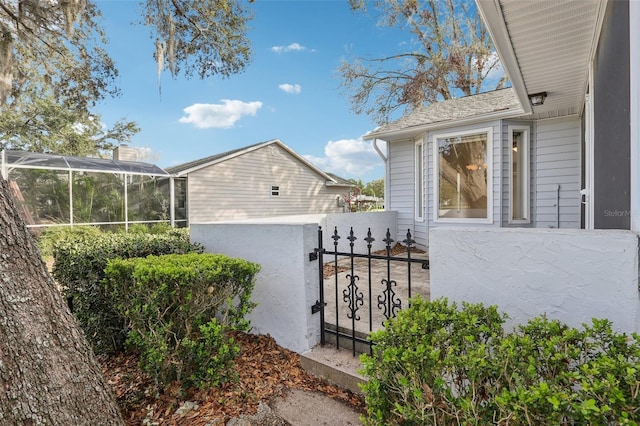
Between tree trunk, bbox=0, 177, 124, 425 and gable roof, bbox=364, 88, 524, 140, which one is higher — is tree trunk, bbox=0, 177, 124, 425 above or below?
below

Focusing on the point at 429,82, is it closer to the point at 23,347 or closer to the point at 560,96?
the point at 560,96

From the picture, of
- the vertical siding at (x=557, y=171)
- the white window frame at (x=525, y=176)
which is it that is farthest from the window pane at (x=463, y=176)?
the vertical siding at (x=557, y=171)

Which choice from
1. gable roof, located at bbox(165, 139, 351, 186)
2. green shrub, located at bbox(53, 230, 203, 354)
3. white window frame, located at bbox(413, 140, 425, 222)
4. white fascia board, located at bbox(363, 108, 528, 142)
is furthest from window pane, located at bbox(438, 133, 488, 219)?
gable roof, located at bbox(165, 139, 351, 186)

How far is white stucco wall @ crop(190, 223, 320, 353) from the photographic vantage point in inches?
121

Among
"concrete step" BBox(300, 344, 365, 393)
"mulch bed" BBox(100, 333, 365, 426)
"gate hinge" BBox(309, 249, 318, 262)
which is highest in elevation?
"gate hinge" BBox(309, 249, 318, 262)

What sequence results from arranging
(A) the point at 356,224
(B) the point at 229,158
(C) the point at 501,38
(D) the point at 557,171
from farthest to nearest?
(B) the point at 229,158 < (A) the point at 356,224 < (D) the point at 557,171 < (C) the point at 501,38

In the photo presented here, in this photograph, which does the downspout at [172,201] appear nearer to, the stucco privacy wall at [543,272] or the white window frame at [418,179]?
the white window frame at [418,179]

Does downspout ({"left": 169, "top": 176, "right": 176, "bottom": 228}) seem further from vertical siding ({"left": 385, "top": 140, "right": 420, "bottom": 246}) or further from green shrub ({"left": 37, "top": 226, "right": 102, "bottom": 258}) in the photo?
vertical siding ({"left": 385, "top": 140, "right": 420, "bottom": 246})

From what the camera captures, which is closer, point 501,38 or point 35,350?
point 35,350

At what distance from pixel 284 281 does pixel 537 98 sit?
4.79 metres

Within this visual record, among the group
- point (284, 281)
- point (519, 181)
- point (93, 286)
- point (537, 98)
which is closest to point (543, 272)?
point (284, 281)

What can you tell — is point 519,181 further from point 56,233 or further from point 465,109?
point 56,233

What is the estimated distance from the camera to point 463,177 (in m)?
6.45

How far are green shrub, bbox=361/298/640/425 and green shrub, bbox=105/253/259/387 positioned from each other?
1488 millimetres
